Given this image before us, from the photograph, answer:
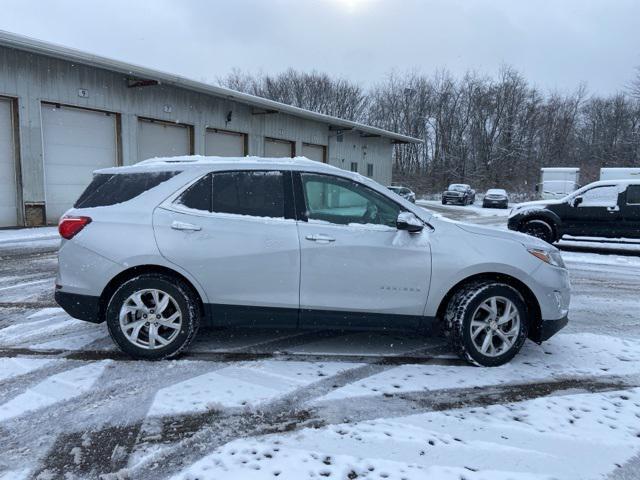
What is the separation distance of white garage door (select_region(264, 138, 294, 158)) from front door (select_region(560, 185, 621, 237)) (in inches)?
566

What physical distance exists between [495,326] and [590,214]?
968 cm

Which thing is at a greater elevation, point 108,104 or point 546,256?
point 108,104

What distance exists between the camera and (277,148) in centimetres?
2400

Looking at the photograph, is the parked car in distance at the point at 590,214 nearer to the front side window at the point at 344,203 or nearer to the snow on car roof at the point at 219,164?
the front side window at the point at 344,203

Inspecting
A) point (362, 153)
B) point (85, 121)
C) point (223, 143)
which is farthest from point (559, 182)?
point (85, 121)

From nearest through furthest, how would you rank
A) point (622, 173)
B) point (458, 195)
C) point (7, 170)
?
point (7, 170), point (622, 173), point (458, 195)

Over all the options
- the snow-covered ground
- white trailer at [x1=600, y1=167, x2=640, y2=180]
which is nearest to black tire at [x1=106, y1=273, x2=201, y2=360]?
the snow-covered ground

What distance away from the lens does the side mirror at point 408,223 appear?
400 centimetres

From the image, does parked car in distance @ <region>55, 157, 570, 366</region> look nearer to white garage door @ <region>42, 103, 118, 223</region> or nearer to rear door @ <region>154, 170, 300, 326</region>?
rear door @ <region>154, 170, 300, 326</region>

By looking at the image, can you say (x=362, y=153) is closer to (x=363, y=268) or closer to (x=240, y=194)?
(x=240, y=194)

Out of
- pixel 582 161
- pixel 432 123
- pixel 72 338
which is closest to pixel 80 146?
pixel 72 338

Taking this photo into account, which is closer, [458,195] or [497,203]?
[497,203]

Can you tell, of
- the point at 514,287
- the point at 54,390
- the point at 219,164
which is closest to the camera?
the point at 54,390

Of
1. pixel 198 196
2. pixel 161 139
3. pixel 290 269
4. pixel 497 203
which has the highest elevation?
pixel 161 139
